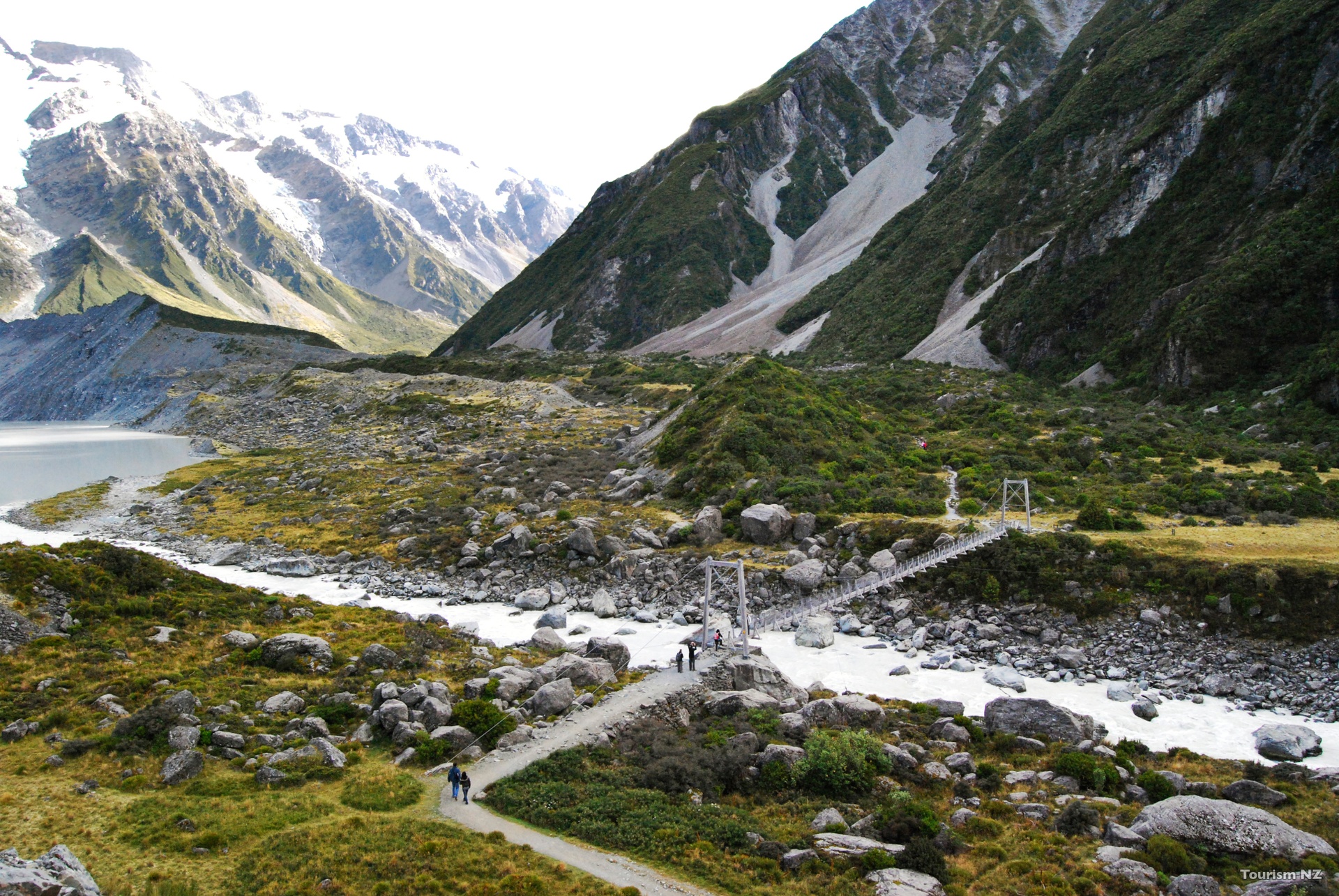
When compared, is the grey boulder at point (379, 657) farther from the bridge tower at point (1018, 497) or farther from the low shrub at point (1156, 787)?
the bridge tower at point (1018, 497)

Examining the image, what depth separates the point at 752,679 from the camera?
27078 millimetres

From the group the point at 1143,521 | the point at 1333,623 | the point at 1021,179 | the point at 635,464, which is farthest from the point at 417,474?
the point at 1021,179

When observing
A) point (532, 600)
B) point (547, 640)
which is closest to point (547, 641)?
point (547, 640)

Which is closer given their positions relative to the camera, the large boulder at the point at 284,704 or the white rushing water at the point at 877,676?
the white rushing water at the point at 877,676

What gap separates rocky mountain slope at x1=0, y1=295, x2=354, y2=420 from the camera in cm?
16038

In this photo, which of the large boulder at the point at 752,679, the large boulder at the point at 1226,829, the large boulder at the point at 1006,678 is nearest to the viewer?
the large boulder at the point at 1226,829

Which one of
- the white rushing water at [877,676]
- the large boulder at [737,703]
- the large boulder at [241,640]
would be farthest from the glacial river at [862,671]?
the large boulder at [241,640]

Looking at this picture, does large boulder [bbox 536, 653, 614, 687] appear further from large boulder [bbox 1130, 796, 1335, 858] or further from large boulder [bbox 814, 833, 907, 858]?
large boulder [bbox 1130, 796, 1335, 858]

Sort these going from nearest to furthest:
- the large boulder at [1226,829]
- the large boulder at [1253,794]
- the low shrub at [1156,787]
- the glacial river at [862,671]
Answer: the large boulder at [1226,829]
the large boulder at [1253,794]
the low shrub at [1156,787]
the glacial river at [862,671]

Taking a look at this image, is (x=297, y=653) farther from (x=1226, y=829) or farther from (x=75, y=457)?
(x=75, y=457)

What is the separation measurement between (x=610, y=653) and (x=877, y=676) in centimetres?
1053

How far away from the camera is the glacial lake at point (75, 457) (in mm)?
80250

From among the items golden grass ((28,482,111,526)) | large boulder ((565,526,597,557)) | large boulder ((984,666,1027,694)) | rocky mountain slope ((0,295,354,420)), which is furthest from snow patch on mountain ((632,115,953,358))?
large boulder ((984,666,1027,694))

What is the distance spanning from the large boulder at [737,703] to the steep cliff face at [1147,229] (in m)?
60.3
